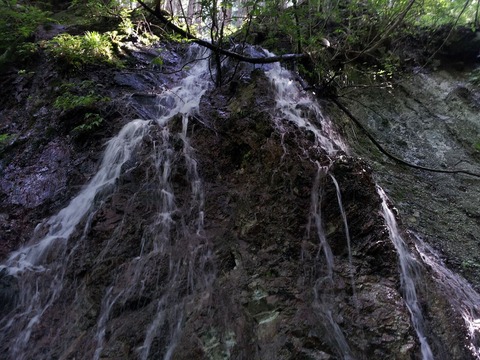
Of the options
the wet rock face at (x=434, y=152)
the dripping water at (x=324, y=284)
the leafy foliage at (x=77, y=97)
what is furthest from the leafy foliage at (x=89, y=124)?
the wet rock face at (x=434, y=152)

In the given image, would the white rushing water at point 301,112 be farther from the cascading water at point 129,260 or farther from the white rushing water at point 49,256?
the white rushing water at point 49,256

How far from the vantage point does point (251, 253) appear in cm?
380

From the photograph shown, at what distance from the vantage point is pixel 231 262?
377cm

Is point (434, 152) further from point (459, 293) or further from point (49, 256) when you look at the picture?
point (49, 256)

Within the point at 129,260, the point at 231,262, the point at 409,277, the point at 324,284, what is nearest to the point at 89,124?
the point at 129,260

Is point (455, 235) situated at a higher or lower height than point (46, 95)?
lower

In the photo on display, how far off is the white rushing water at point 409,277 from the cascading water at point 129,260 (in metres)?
2.12

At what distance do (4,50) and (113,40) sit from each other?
8.12 ft

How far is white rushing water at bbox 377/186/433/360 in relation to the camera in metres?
3.11

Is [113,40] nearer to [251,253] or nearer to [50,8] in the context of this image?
[50,8]

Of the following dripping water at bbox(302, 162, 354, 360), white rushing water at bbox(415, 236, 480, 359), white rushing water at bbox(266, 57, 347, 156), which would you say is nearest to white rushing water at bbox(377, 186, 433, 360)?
white rushing water at bbox(415, 236, 480, 359)

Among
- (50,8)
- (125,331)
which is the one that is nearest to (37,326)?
(125,331)

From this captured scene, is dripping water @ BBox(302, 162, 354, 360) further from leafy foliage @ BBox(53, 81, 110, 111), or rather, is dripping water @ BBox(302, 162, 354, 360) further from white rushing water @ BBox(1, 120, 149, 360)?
leafy foliage @ BBox(53, 81, 110, 111)

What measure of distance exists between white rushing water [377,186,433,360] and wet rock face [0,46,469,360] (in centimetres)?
12
